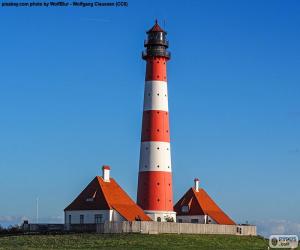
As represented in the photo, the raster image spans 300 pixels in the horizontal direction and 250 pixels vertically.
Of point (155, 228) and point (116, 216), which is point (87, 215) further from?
point (155, 228)

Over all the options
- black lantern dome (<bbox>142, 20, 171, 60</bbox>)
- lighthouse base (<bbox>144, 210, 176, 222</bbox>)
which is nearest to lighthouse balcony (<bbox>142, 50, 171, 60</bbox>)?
black lantern dome (<bbox>142, 20, 171, 60</bbox>)

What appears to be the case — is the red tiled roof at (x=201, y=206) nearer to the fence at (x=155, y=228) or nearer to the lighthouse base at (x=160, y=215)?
the fence at (x=155, y=228)

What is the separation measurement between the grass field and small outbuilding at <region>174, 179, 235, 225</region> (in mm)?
12160

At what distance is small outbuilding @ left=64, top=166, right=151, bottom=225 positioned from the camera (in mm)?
Answer: 72875

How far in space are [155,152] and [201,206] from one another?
439 inches

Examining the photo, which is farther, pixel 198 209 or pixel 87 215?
pixel 198 209

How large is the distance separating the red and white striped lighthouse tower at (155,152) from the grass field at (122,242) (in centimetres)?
651

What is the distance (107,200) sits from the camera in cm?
7350

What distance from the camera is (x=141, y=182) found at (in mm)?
76125

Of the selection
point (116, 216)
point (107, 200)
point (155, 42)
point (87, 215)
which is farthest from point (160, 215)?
point (155, 42)

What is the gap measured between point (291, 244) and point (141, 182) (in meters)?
18.7

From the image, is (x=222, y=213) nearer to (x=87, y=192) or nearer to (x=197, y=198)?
(x=197, y=198)

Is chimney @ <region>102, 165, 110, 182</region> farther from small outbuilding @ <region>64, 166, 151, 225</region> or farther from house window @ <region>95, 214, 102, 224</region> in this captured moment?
house window @ <region>95, 214, 102, 224</region>

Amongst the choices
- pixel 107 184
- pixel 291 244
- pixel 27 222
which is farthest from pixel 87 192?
pixel 291 244
